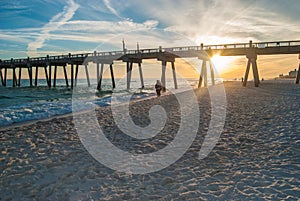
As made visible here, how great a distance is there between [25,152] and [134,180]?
3098mm

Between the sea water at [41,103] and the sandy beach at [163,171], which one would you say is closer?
the sandy beach at [163,171]

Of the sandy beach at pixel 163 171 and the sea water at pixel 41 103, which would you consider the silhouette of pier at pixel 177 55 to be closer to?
the sea water at pixel 41 103

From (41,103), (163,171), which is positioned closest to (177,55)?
(41,103)

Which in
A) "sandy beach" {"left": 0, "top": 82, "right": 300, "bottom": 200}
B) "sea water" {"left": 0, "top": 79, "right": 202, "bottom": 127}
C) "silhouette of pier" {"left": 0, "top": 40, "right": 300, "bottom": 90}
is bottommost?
"sandy beach" {"left": 0, "top": 82, "right": 300, "bottom": 200}

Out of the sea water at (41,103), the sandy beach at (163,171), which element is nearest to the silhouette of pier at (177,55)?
the sea water at (41,103)

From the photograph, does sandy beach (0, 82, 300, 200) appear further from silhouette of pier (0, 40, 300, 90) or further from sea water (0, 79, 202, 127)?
silhouette of pier (0, 40, 300, 90)

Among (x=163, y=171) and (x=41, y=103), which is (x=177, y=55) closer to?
(x=41, y=103)

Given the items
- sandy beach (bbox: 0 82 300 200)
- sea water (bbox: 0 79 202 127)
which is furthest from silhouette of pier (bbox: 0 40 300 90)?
sandy beach (bbox: 0 82 300 200)

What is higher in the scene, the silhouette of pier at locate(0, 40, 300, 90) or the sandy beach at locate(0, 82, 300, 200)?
the silhouette of pier at locate(0, 40, 300, 90)

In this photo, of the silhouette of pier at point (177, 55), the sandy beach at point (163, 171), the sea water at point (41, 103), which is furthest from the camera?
the silhouette of pier at point (177, 55)

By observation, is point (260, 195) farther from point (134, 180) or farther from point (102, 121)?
point (102, 121)

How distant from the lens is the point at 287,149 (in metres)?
4.90

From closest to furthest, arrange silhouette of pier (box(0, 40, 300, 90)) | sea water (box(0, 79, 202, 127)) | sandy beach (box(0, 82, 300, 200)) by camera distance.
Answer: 1. sandy beach (box(0, 82, 300, 200))
2. sea water (box(0, 79, 202, 127))
3. silhouette of pier (box(0, 40, 300, 90))

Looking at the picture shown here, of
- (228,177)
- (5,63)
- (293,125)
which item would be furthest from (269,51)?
(5,63)
